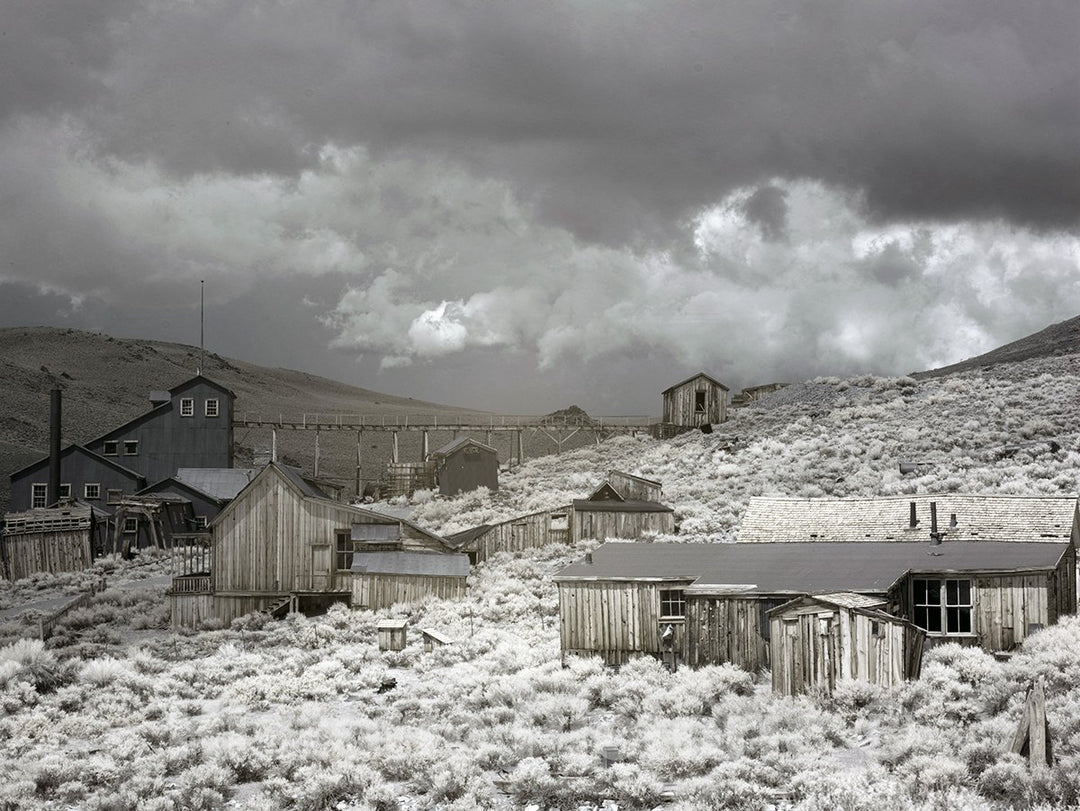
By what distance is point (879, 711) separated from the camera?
2136 cm

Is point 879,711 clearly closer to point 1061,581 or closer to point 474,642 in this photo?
point 1061,581

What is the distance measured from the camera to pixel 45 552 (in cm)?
5128

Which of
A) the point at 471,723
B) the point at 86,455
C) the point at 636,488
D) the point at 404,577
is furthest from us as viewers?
the point at 86,455

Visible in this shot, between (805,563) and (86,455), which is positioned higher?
(86,455)

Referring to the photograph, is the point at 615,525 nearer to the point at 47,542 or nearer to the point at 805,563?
the point at 805,563

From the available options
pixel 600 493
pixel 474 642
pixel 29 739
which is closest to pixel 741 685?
pixel 474 642

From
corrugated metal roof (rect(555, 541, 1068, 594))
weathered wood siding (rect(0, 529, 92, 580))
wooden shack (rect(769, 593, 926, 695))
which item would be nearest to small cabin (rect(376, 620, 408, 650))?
corrugated metal roof (rect(555, 541, 1068, 594))

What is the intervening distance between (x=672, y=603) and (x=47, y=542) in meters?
35.0

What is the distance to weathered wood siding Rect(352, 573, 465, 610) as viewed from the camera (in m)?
38.0

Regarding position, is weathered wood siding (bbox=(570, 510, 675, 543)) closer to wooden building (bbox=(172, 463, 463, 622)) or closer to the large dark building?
A: wooden building (bbox=(172, 463, 463, 622))

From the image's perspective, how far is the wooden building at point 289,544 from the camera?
127ft

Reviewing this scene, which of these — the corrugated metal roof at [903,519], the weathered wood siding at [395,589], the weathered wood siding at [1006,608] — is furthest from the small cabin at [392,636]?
the weathered wood siding at [1006,608]

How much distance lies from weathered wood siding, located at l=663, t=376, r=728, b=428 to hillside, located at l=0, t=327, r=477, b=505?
42304 mm

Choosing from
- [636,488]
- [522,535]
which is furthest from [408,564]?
[636,488]
